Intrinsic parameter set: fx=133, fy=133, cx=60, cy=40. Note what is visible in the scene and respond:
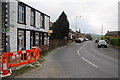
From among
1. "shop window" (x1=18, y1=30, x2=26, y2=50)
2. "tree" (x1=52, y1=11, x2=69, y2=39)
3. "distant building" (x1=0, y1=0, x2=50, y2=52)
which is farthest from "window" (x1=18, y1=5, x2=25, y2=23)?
"tree" (x1=52, y1=11, x2=69, y2=39)

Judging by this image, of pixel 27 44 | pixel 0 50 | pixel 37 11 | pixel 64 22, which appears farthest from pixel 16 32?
pixel 64 22

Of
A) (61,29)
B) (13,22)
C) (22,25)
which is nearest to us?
(13,22)

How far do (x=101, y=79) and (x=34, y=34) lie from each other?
13.2m

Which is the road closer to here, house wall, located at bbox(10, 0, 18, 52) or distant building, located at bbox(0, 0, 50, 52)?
house wall, located at bbox(10, 0, 18, 52)

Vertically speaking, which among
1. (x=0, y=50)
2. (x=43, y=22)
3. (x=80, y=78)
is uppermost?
(x=43, y=22)

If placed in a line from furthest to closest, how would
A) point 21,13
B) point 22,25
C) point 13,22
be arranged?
point 21,13 → point 22,25 → point 13,22

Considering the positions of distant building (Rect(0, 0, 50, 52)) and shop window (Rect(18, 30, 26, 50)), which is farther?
shop window (Rect(18, 30, 26, 50))

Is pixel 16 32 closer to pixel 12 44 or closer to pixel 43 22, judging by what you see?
pixel 12 44

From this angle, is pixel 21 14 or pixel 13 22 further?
pixel 21 14

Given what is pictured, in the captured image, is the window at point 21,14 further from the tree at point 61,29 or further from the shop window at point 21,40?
the tree at point 61,29

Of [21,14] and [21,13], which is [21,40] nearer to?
[21,14]

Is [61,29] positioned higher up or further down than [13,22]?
higher up

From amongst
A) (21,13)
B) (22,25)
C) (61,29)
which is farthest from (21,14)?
(61,29)

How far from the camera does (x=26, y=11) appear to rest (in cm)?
1540
